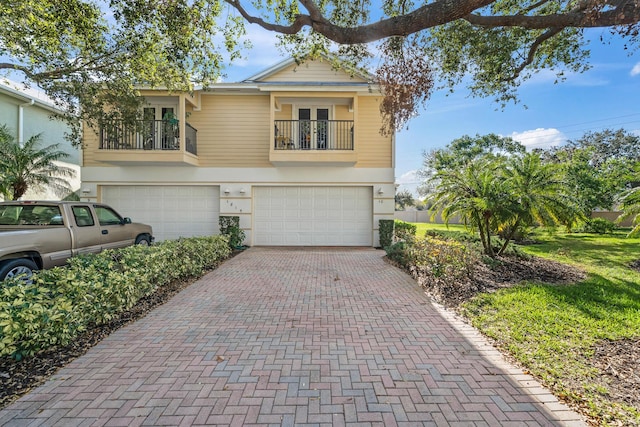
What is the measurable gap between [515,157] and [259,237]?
900cm

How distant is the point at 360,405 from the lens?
2637mm

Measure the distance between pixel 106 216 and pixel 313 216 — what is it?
672 centimetres

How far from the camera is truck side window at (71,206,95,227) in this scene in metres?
6.62

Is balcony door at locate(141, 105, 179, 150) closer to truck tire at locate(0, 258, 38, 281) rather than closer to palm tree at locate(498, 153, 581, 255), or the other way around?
truck tire at locate(0, 258, 38, 281)

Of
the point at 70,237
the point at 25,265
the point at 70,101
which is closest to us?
the point at 25,265

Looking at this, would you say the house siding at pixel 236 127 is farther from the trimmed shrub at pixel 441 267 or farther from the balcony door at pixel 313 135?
the trimmed shrub at pixel 441 267

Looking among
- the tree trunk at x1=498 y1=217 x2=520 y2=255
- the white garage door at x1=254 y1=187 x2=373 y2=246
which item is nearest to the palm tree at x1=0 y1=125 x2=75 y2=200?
the white garage door at x1=254 y1=187 x2=373 y2=246

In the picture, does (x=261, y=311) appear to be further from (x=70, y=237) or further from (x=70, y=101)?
(x=70, y=101)

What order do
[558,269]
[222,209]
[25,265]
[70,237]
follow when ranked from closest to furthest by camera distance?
[25,265]
[70,237]
[558,269]
[222,209]

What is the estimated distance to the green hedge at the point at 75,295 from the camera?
316 cm

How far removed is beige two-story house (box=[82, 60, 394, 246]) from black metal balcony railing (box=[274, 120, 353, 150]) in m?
0.04

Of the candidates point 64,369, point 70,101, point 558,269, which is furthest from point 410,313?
point 70,101

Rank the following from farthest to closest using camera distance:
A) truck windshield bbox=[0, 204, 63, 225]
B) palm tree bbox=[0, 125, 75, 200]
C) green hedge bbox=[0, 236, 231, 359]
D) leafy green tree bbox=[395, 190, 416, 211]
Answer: leafy green tree bbox=[395, 190, 416, 211]
palm tree bbox=[0, 125, 75, 200]
truck windshield bbox=[0, 204, 63, 225]
green hedge bbox=[0, 236, 231, 359]

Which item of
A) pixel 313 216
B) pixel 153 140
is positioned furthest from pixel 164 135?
pixel 313 216
